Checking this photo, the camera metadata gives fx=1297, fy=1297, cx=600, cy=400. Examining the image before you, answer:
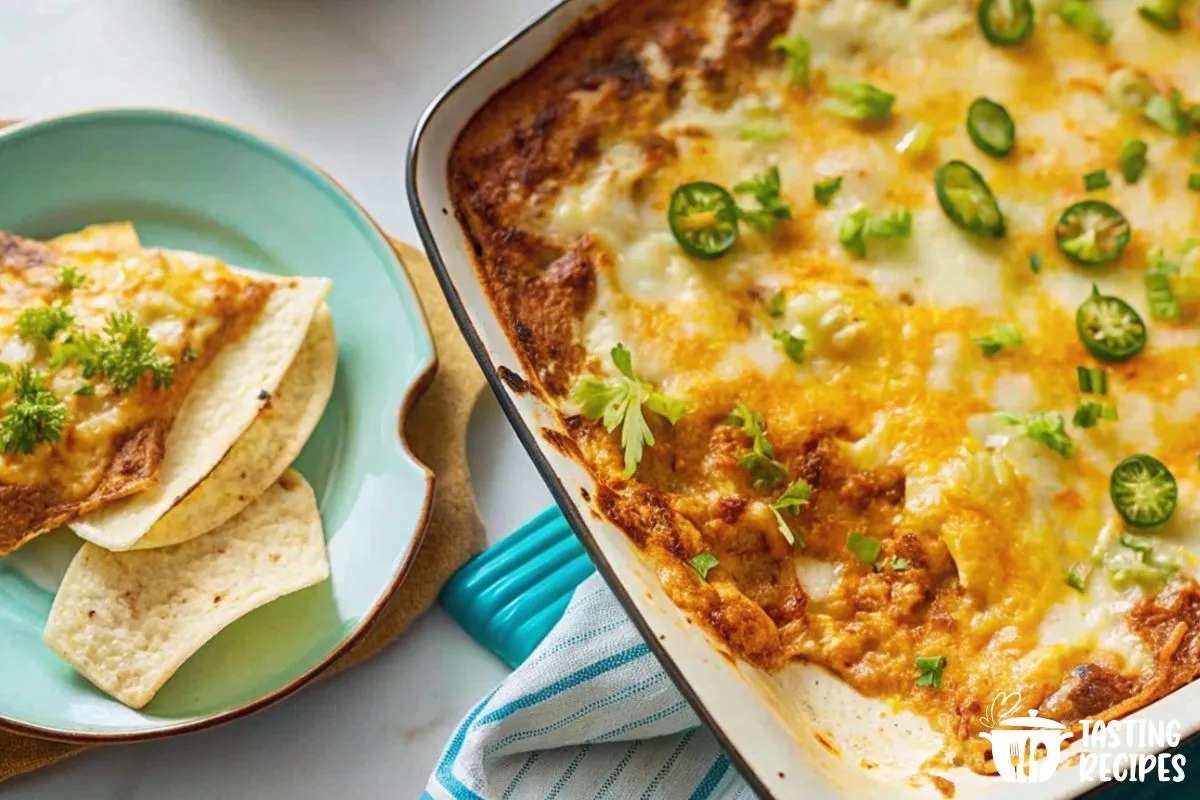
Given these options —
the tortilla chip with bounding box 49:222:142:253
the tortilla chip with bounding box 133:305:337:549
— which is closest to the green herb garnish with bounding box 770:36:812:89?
the tortilla chip with bounding box 133:305:337:549

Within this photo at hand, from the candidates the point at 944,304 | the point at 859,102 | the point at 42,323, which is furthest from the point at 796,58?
the point at 42,323

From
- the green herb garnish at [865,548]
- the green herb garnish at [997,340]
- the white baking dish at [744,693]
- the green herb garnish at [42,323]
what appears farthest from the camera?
the green herb garnish at [42,323]

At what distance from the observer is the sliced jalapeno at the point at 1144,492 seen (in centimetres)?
234

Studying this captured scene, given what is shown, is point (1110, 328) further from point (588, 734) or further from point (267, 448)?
point (267, 448)

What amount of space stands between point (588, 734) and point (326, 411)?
907 mm

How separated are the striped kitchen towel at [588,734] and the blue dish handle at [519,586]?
4.4 inches

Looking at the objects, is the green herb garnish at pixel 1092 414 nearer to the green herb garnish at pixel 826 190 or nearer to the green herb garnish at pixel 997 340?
the green herb garnish at pixel 997 340

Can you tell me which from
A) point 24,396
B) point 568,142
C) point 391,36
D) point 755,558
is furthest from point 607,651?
point 391,36

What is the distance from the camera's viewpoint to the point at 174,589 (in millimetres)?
2574

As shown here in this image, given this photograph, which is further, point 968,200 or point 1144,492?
point 968,200

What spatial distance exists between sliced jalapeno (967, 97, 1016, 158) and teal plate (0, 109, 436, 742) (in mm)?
1229

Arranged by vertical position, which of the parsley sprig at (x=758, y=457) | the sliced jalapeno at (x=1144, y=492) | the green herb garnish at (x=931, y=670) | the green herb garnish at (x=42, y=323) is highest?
the green herb garnish at (x=42, y=323)

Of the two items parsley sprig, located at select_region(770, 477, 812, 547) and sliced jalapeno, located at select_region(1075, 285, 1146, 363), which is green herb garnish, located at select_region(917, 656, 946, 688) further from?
sliced jalapeno, located at select_region(1075, 285, 1146, 363)

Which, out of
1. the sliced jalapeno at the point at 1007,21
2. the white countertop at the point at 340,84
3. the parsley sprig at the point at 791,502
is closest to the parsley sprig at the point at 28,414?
the white countertop at the point at 340,84
